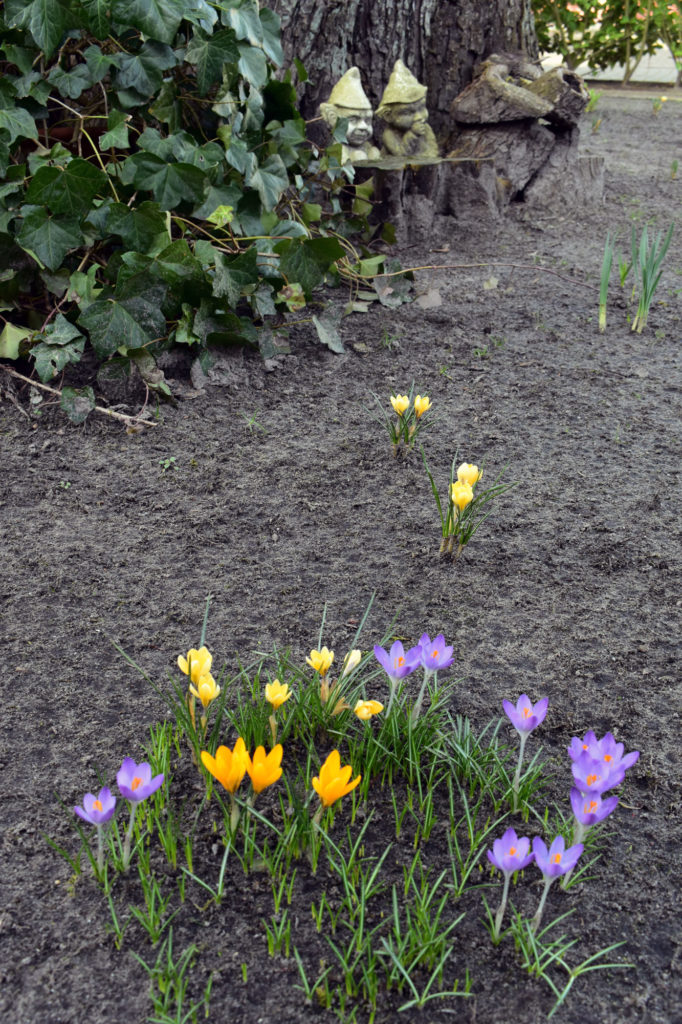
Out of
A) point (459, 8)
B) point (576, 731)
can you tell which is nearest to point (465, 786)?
point (576, 731)

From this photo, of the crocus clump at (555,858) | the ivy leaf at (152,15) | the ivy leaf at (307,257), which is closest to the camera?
the crocus clump at (555,858)

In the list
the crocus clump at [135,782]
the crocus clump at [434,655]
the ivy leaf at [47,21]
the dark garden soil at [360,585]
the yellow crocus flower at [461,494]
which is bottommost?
the dark garden soil at [360,585]

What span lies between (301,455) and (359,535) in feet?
1.36

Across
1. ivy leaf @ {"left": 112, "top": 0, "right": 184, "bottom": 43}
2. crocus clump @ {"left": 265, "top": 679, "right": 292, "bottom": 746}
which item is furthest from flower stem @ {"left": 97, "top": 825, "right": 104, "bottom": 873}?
ivy leaf @ {"left": 112, "top": 0, "right": 184, "bottom": 43}

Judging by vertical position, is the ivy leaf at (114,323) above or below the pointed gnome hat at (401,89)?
below

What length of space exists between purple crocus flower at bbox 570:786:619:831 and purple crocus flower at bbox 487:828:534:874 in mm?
85

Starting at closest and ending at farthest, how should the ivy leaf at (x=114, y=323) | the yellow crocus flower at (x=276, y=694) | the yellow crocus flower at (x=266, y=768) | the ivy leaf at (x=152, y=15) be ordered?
A: the yellow crocus flower at (x=266, y=768) < the yellow crocus flower at (x=276, y=694) < the ivy leaf at (x=152, y=15) < the ivy leaf at (x=114, y=323)

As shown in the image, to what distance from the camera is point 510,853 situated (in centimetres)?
124

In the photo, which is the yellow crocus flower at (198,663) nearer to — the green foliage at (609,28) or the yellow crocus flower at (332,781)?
the yellow crocus flower at (332,781)

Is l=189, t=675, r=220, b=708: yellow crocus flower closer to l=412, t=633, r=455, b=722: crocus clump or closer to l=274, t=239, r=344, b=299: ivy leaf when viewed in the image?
l=412, t=633, r=455, b=722: crocus clump

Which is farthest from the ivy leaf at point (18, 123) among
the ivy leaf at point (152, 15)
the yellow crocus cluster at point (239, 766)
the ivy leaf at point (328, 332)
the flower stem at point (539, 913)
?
the flower stem at point (539, 913)

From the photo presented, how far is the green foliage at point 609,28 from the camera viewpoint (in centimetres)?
756

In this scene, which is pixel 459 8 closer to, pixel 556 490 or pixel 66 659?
pixel 556 490

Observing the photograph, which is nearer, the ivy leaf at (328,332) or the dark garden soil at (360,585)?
the dark garden soil at (360,585)
